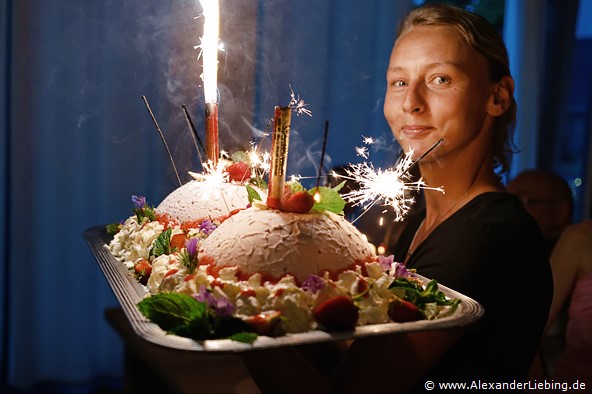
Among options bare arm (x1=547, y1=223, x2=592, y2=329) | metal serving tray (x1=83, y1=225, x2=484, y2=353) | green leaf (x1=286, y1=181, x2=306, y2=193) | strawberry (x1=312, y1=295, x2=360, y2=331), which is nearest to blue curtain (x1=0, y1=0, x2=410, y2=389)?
bare arm (x1=547, y1=223, x2=592, y2=329)

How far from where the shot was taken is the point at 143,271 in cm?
215

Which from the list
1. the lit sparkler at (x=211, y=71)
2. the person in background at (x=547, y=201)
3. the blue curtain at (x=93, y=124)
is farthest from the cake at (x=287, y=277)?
the person in background at (x=547, y=201)

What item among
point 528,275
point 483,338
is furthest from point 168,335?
point 528,275

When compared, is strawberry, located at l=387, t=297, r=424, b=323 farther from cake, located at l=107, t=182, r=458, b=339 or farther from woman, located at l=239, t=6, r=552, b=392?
woman, located at l=239, t=6, r=552, b=392

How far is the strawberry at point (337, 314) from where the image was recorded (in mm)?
1557

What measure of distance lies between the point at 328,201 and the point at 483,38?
2.77ft

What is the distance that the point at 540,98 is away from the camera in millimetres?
6527

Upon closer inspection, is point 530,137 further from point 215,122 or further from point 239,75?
point 215,122

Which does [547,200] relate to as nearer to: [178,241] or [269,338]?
[178,241]

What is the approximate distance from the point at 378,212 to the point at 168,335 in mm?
2835

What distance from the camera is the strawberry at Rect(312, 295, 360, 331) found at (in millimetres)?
1557

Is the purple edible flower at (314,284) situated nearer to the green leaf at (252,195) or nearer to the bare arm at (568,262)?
the green leaf at (252,195)

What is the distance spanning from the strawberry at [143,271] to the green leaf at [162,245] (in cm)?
10

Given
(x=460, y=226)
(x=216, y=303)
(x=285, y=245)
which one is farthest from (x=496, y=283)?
(x=216, y=303)
